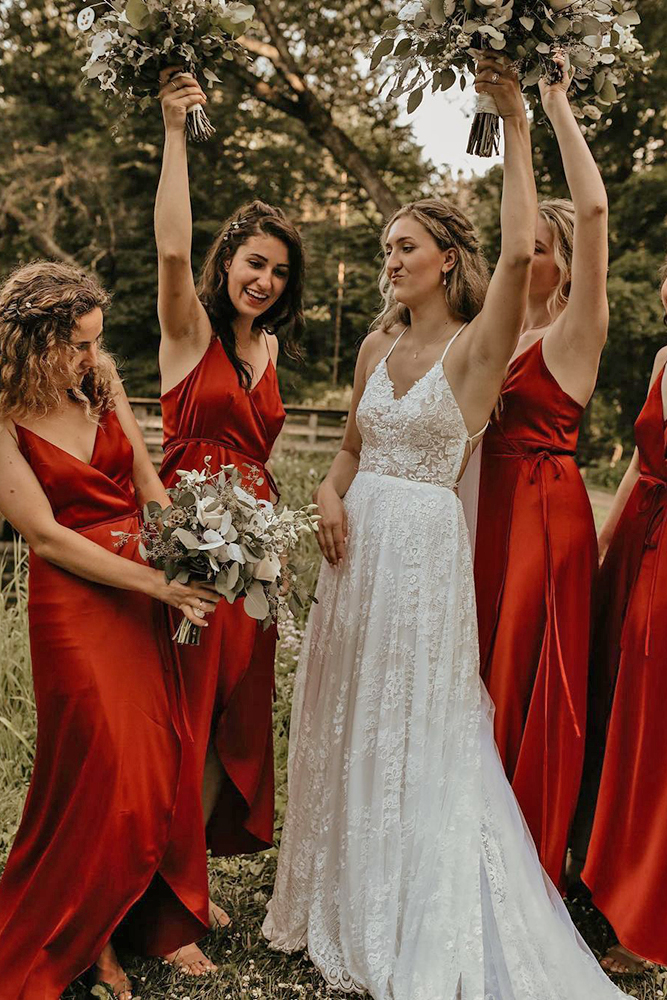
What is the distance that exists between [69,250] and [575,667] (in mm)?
18738

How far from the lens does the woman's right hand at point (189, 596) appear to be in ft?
9.86

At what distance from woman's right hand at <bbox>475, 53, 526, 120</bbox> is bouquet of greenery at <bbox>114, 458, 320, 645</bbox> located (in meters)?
1.48

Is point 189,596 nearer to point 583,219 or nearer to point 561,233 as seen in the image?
point 583,219

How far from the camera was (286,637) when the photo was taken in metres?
6.61

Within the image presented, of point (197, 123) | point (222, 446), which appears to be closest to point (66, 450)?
point (222, 446)

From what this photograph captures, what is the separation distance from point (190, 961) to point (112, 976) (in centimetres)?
29

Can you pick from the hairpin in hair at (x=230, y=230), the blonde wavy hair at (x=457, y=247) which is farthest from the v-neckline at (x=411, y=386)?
the hairpin in hair at (x=230, y=230)

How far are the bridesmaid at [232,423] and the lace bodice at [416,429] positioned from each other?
47 cm

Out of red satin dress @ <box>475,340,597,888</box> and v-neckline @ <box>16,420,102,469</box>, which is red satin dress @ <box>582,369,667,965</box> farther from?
v-neckline @ <box>16,420,102,469</box>

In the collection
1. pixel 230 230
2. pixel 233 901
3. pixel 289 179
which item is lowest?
pixel 233 901

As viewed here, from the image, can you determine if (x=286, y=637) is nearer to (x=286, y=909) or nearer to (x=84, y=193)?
(x=286, y=909)

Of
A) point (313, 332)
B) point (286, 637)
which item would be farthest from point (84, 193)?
point (286, 637)

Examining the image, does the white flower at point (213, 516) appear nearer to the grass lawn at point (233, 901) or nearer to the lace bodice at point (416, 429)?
the grass lawn at point (233, 901)

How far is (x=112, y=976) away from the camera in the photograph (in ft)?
10.6
